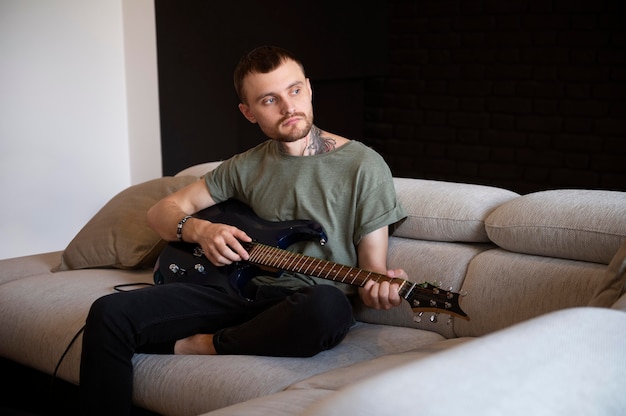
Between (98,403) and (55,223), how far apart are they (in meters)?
2.46

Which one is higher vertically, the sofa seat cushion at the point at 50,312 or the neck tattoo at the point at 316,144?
the neck tattoo at the point at 316,144

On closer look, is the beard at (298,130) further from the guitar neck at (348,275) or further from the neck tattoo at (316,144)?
the guitar neck at (348,275)

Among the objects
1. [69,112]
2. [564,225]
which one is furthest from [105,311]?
[69,112]

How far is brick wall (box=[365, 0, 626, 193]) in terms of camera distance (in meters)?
4.52

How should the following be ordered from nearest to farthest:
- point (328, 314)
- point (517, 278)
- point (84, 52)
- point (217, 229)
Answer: point (328, 314)
point (517, 278)
point (217, 229)
point (84, 52)

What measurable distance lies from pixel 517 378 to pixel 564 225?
1.10 metres

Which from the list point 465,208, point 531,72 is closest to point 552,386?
point 465,208

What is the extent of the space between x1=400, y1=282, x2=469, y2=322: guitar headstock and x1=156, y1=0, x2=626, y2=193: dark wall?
8.61 feet

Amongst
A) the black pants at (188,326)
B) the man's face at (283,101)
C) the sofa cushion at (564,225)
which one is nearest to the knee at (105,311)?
the black pants at (188,326)

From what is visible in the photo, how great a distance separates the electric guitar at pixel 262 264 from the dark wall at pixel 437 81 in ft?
6.48

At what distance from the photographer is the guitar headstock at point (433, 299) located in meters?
1.84

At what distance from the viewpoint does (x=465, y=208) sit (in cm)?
234

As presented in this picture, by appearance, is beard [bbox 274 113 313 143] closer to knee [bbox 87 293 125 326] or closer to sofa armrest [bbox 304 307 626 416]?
knee [bbox 87 293 125 326]

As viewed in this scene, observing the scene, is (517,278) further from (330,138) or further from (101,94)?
(101,94)
